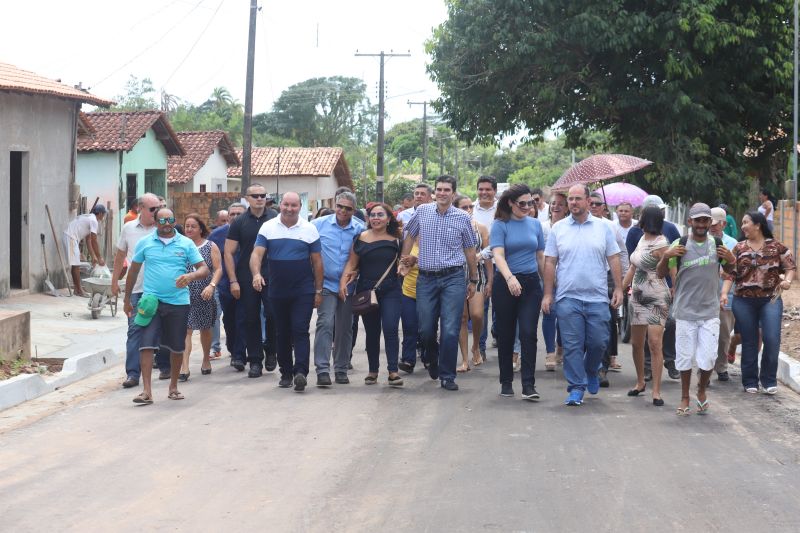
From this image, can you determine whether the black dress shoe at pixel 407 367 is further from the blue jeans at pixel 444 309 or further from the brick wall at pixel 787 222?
→ the brick wall at pixel 787 222

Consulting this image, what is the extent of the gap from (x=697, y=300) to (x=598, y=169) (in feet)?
14.7

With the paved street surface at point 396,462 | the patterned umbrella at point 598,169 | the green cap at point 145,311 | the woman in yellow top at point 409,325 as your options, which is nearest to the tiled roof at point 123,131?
the patterned umbrella at point 598,169

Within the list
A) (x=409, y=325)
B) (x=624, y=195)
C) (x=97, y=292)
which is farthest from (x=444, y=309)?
(x=97, y=292)

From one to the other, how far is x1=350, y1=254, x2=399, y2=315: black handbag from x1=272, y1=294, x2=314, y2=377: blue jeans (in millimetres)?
415

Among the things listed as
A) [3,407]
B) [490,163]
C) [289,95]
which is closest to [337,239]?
[3,407]

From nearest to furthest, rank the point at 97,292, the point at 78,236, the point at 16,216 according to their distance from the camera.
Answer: the point at 97,292
the point at 16,216
the point at 78,236

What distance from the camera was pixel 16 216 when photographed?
2002cm

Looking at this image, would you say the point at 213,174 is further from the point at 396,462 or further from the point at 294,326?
the point at 396,462

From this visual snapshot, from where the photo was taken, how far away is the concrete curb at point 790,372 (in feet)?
36.1

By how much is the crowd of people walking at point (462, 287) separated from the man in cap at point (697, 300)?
0.01 meters

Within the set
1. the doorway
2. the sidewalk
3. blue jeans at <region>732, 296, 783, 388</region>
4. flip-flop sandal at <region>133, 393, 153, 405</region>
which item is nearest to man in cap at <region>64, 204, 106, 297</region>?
the doorway

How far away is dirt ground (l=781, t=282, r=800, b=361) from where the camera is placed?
44.1 feet

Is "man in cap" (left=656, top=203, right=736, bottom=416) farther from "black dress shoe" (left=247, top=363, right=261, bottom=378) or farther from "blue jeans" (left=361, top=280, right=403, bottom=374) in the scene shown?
"black dress shoe" (left=247, top=363, right=261, bottom=378)

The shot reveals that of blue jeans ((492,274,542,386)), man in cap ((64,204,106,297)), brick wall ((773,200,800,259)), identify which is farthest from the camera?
brick wall ((773,200,800,259))
